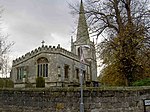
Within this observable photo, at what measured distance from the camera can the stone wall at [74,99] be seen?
10.8 meters

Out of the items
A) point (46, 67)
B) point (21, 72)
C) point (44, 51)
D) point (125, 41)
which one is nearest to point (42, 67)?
point (46, 67)

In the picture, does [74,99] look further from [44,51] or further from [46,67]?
[44,51]

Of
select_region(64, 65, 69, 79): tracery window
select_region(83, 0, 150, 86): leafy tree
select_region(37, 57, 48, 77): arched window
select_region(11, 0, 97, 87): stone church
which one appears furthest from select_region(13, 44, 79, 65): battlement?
select_region(83, 0, 150, 86): leafy tree

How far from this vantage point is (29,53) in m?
40.1

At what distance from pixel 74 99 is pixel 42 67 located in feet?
92.3

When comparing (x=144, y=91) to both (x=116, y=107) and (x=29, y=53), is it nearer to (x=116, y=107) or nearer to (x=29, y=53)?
(x=116, y=107)

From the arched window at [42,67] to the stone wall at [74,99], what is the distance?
25.8m

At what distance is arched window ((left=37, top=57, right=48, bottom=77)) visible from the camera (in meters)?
38.7

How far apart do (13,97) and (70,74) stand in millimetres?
29401

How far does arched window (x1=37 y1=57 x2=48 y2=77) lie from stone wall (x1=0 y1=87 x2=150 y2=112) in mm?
25848

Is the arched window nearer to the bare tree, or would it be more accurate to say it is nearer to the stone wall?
the bare tree

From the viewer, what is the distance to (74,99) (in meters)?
11.4

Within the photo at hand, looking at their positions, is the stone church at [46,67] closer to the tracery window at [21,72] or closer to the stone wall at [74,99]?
the tracery window at [21,72]

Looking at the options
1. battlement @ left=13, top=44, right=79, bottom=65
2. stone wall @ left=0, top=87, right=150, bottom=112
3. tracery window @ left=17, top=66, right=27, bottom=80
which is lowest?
stone wall @ left=0, top=87, right=150, bottom=112
